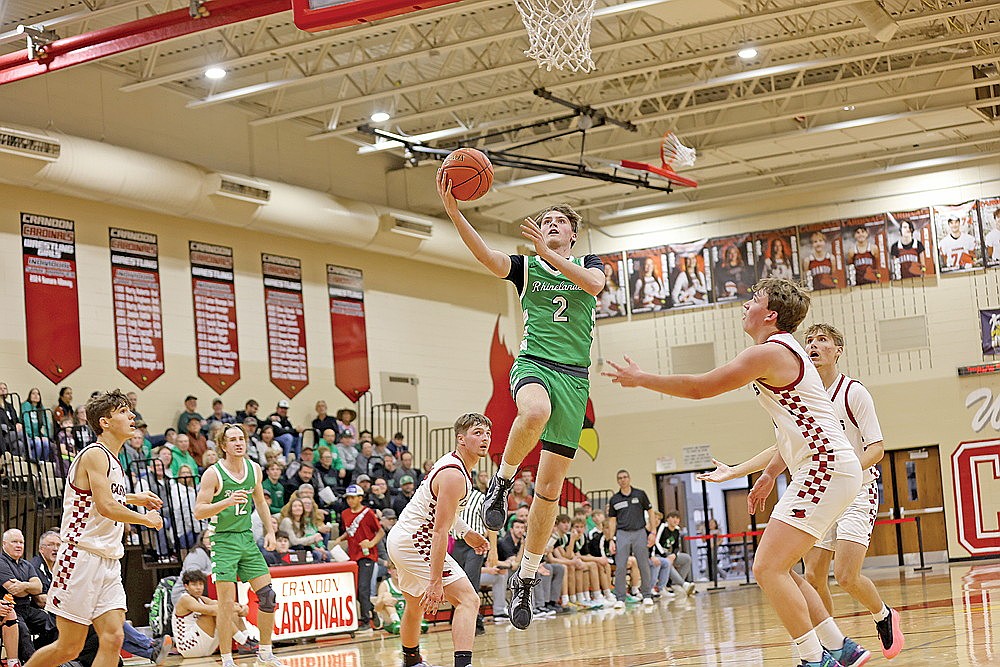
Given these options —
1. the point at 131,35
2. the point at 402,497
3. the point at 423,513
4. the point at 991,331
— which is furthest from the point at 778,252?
the point at 423,513

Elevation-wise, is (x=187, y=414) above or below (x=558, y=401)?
above

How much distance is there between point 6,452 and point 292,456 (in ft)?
13.8

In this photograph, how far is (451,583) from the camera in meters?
7.00

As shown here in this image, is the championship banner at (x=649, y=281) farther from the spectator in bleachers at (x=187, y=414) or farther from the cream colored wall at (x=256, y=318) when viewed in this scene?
the spectator in bleachers at (x=187, y=414)

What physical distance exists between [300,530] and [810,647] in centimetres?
1034

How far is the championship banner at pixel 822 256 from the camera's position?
77.7 feet

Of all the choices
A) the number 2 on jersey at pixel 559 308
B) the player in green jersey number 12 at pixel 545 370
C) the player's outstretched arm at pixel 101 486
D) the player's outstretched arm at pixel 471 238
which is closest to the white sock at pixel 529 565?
the player in green jersey number 12 at pixel 545 370

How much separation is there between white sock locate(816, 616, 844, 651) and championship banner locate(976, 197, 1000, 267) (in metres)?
18.8

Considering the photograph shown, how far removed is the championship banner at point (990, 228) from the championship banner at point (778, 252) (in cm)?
341

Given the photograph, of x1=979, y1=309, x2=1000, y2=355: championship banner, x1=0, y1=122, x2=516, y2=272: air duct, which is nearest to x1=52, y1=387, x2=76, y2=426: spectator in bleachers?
x1=0, y1=122, x2=516, y2=272: air duct

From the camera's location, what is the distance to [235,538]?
9523mm

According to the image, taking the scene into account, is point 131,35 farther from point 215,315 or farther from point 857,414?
point 857,414

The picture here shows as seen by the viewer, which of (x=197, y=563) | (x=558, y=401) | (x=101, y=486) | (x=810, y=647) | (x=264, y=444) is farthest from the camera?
(x=264, y=444)

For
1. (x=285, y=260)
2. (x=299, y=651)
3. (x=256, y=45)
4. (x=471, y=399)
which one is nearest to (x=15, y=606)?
(x=299, y=651)
